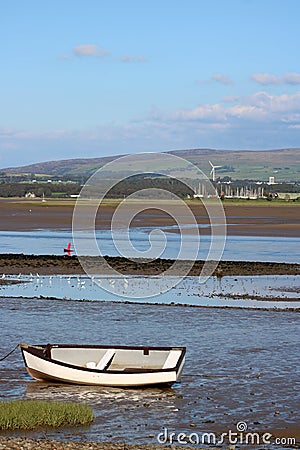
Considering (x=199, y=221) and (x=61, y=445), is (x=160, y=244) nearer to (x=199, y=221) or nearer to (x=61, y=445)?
(x=199, y=221)

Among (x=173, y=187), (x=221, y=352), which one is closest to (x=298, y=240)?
(x=221, y=352)

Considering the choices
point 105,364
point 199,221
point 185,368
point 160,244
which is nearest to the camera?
point 105,364

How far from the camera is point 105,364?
1551 centimetres

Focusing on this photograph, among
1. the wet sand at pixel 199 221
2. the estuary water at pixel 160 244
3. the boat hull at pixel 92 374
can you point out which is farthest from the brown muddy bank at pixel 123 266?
the wet sand at pixel 199 221

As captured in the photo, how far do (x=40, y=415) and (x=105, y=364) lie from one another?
322 centimetres

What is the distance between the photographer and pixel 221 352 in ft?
60.2

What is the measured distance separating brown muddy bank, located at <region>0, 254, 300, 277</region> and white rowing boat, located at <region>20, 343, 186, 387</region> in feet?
56.6

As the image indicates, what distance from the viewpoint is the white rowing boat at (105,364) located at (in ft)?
48.5

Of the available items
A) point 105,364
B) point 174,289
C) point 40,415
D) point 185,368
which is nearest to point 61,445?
point 40,415

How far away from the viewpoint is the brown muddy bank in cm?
3388

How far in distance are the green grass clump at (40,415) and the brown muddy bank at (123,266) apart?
20.5m

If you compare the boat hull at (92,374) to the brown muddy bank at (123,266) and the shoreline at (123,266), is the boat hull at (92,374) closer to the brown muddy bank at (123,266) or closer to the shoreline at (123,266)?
the shoreline at (123,266)

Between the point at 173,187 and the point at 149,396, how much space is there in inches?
4955

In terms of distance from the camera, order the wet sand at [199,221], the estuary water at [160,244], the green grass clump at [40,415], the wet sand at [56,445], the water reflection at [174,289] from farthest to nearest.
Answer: the wet sand at [199,221], the estuary water at [160,244], the water reflection at [174,289], the green grass clump at [40,415], the wet sand at [56,445]
